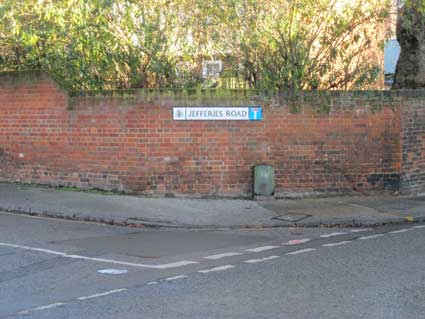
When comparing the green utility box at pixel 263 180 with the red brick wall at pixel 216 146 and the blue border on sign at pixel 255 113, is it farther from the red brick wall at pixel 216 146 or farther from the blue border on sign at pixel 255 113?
the blue border on sign at pixel 255 113

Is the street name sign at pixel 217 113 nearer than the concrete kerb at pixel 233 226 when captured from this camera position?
No

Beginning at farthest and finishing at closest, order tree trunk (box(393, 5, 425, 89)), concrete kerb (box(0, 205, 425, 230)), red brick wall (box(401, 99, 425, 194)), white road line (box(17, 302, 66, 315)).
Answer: tree trunk (box(393, 5, 425, 89)), red brick wall (box(401, 99, 425, 194)), concrete kerb (box(0, 205, 425, 230)), white road line (box(17, 302, 66, 315))

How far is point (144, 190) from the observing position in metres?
13.7

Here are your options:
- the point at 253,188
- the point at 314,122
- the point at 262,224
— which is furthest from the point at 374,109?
the point at 262,224

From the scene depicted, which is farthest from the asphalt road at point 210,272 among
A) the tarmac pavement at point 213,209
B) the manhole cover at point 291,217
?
the manhole cover at point 291,217

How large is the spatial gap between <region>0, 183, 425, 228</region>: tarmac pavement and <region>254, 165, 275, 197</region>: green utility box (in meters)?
0.29

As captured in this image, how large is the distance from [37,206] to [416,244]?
23.4ft

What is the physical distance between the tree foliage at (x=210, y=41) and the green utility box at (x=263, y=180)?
1.99 m

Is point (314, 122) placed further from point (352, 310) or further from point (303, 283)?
point (352, 310)

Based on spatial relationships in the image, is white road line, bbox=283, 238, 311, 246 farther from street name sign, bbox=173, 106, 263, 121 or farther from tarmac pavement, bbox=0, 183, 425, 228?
street name sign, bbox=173, 106, 263, 121

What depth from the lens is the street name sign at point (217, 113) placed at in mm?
13508

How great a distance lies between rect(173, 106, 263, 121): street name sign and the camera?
1351 centimetres

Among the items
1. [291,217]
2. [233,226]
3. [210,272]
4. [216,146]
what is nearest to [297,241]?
[233,226]

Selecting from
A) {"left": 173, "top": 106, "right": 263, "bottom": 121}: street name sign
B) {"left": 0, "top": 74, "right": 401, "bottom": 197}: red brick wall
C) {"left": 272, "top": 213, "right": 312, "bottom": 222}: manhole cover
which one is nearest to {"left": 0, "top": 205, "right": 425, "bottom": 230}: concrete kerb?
{"left": 272, "top": 213, "right": 312, "bottom": 222}: manhole cover
